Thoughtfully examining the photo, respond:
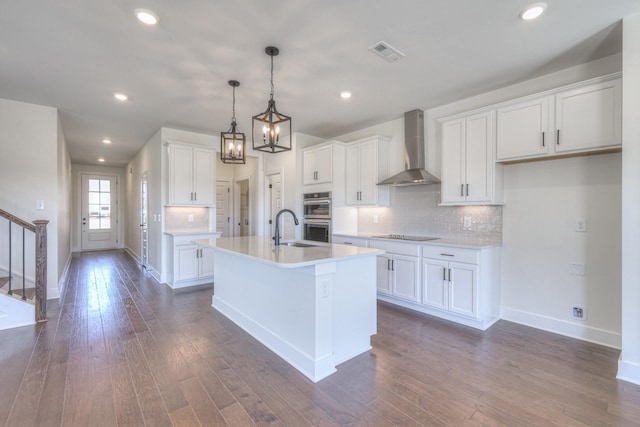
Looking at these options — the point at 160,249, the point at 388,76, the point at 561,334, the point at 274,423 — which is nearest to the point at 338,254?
the point at 274,423

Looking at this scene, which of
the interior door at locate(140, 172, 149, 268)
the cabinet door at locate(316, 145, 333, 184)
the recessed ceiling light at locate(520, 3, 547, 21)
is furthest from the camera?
the interior door at locate(140, 172, 149, 268)

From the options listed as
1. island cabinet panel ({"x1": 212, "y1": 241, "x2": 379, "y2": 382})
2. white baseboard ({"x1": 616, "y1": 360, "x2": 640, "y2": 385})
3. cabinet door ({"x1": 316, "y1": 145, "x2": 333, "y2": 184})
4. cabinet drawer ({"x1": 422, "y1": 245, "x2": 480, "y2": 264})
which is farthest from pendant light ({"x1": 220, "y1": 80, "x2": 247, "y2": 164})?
white baseboard ({"x1": 616, "y1": 360, "x2": 640, "y2": 385})

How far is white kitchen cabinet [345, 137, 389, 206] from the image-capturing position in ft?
14.7

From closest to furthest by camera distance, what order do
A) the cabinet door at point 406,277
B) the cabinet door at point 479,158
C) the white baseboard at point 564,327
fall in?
the white baseboard at point 564,327 < the cabinet door at point 479,158 < the cabinet door at point 406,277

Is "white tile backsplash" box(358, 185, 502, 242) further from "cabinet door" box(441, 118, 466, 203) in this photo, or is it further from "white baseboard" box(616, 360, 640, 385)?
"white baseboard" box(616, 360, 640, 385)

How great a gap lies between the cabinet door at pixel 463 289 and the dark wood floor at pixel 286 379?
21cm

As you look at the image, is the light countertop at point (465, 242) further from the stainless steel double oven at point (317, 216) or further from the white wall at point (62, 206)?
the white wall at point (62, 206)

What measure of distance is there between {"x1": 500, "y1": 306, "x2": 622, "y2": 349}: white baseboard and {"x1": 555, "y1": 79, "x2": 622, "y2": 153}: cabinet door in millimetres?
1743

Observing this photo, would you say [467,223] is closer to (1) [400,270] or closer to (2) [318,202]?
(1) [400,270]

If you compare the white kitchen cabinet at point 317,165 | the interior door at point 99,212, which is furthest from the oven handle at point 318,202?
the interior door at point 99,212

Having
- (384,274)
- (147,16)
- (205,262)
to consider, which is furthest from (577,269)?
(205,262)

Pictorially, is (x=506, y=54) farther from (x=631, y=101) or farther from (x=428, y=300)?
(x=428, y=300)

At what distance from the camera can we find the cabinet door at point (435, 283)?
3422 mm

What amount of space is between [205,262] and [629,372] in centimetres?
514
